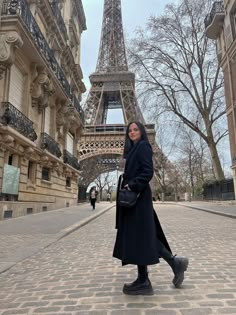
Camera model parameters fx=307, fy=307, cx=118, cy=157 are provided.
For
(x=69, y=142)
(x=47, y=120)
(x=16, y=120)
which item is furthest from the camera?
(x=69, y=142)

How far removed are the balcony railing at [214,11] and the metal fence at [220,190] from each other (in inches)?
522

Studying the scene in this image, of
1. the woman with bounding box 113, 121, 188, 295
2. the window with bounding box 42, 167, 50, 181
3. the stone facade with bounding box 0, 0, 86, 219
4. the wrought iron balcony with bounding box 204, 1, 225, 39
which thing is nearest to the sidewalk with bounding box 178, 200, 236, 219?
the stone facade with bounding box 0, 0, 86, 219

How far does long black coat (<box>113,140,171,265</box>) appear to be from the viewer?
10.4ft

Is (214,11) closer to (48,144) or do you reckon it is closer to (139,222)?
(48,144)

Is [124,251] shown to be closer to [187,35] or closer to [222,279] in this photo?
[222,279]

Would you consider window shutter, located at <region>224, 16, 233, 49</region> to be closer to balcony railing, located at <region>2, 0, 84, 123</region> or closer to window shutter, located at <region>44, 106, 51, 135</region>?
balcony railing, located at <region>2, 0, 84, 123</region>

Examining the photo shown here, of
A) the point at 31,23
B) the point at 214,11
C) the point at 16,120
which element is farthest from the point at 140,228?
the point at 214,11

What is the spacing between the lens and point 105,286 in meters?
3.71

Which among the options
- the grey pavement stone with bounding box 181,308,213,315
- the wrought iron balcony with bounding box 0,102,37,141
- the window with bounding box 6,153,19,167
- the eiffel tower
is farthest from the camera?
the eiffel tower

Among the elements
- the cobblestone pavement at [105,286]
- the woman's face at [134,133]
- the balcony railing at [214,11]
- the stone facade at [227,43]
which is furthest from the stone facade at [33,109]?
the stone facade at [227,43]

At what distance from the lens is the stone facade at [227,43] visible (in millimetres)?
23562

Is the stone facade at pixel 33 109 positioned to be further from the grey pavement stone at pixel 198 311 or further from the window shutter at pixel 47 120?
the grey pavement stone at pixel 198 311

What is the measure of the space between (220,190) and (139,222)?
2497 cm

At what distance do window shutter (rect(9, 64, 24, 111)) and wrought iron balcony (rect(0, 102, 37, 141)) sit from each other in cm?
82
